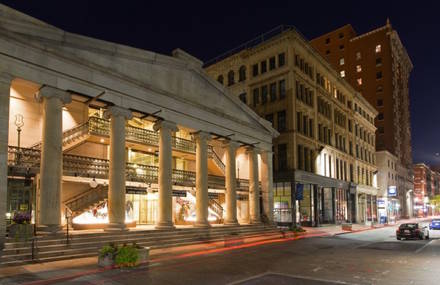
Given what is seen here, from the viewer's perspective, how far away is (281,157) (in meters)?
48.8

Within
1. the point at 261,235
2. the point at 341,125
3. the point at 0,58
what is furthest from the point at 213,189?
the point at 341,125

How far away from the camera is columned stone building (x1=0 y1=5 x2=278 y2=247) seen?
21406 mm

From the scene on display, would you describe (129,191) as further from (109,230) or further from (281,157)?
(281,157)

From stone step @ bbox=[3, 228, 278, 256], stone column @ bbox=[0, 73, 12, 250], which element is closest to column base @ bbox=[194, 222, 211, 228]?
stone step @ bbox=[3, 228, 278, 256]

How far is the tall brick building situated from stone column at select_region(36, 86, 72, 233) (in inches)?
3141

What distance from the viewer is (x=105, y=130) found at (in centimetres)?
3038

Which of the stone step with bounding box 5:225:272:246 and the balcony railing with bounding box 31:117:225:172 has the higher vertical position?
the balcony railing with bounding box 31:117:225:172

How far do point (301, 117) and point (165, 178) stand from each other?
25956 mm

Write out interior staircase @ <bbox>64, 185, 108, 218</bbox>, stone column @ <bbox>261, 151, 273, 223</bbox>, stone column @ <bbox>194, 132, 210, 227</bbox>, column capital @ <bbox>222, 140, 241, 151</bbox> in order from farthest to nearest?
stone column @ <bbox>261, 151, 273, 223</bbox>
column capital @ <bbox>222, 140, 241, 151</bbox>
stone column @ <bbox>194, 132, 210, 227</bbox>
interior staircase @ <bbox>64, 185, 108, 218</bbox>

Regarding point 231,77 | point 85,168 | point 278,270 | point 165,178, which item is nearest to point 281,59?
point 231,77

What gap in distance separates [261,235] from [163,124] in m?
13.0

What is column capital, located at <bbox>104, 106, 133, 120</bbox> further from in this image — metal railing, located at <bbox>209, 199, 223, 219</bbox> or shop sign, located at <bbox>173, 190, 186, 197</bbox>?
metal railing, located at <bbox>209, 199, 223, 219</bbox>

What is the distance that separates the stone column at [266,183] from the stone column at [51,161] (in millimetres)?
23071

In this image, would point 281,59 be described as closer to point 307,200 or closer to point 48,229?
point 307,200
